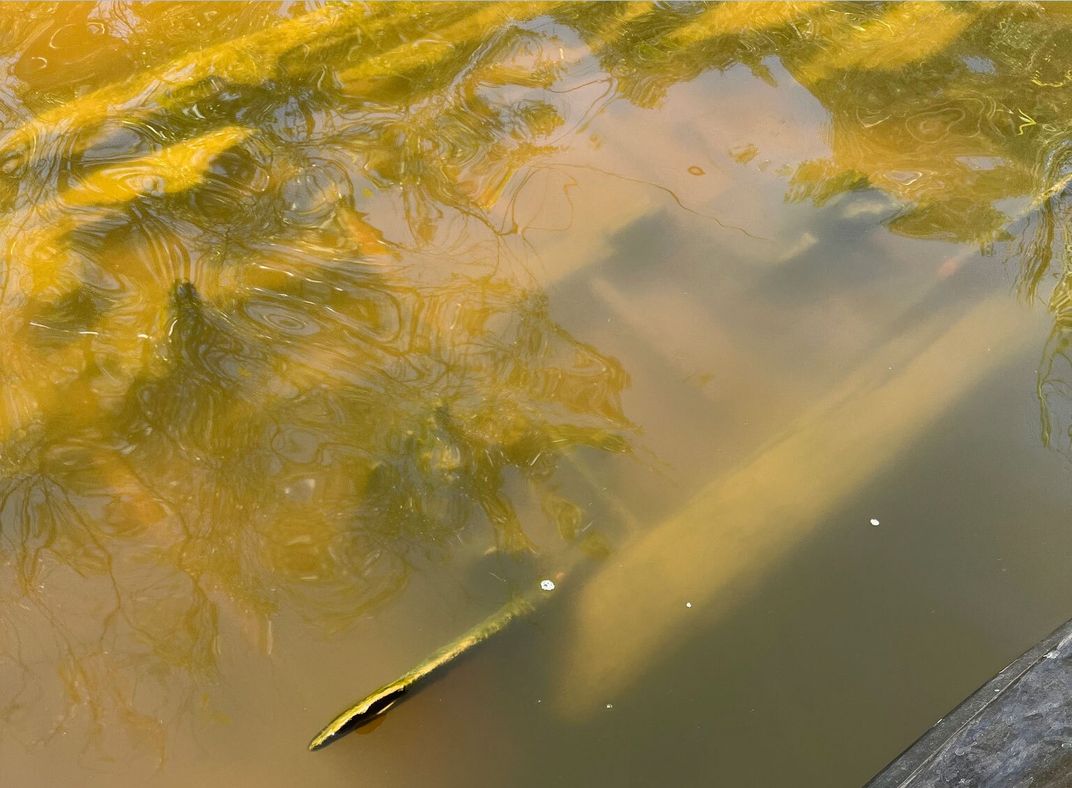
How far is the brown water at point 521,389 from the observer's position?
2184mm

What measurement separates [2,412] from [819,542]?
236 centimetres

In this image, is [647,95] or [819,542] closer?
[819,542]

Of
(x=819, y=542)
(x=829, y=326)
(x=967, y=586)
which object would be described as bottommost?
(x=967, y=586)

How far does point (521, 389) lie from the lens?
2742mm

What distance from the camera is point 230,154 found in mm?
3377

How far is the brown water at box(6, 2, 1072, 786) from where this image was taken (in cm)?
218

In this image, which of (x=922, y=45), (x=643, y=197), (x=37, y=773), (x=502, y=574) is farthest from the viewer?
(x=922, y=45)

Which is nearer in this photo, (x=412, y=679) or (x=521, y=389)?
(x=412, y=679)

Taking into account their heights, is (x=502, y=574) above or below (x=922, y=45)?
below

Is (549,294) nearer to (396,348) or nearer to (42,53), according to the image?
(396,348)

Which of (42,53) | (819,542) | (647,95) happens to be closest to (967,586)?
(819,542)

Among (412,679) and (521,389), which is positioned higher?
(521,389)

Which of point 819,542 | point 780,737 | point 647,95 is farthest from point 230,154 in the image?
point 780,737

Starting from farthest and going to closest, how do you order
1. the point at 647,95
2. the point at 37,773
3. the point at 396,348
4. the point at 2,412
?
the point at 647,95, the point at 396,348, the point at 2,412, the point at 37,773
